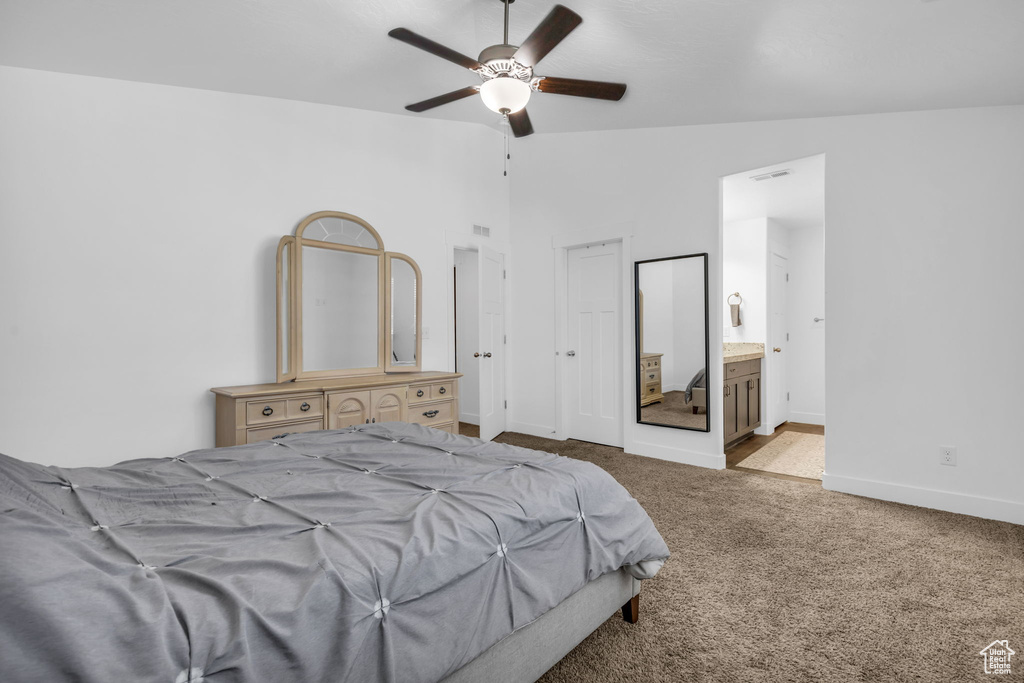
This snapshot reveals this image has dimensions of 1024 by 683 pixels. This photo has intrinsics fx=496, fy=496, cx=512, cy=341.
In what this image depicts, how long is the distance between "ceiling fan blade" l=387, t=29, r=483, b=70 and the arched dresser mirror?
1.77 meters

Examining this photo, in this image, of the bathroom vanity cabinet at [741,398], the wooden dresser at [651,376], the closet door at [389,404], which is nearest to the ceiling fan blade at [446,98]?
the closet door at [389,404]

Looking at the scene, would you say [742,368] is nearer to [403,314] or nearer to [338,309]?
[403,314]

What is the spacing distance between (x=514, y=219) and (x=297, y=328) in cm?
274

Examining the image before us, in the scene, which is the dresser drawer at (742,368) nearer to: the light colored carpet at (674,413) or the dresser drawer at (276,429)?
the light colored carpet at (674,413)

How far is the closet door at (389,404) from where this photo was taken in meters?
3.57

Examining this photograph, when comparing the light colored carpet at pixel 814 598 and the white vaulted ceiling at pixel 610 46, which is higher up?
the white vaulted ceiling at pixel 610 46

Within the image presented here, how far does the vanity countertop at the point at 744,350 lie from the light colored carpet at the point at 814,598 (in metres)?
1.68

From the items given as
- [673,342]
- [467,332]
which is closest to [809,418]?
[673,342]

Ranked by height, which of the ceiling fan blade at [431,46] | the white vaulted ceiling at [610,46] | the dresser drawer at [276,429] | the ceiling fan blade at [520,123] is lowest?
the dresser drawer at [276,429]

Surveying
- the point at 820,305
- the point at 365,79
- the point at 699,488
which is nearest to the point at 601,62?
the point at 365,79

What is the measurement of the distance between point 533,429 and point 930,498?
3.22m

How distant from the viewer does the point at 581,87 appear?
252 centimetres

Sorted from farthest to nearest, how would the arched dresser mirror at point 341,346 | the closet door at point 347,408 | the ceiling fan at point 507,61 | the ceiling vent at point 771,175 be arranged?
the ceiling vent at point 771,175 → the closet door at point 347,408 → the arched dresser mirror at point 341,346 → the ceiling fan at point 507,61

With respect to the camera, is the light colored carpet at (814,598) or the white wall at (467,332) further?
the white wall at (467,332)
